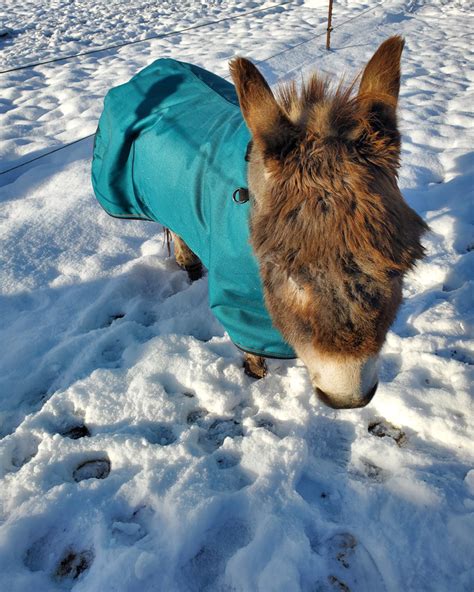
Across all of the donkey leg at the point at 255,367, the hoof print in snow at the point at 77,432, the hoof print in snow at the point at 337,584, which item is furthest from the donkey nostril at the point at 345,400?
the hoof print in snow at the point at 77,432

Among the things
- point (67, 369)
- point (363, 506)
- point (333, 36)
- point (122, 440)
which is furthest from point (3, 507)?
point (333, 36)

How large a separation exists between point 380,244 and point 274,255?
36 centimetres

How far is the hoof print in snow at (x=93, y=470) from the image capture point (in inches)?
78.9

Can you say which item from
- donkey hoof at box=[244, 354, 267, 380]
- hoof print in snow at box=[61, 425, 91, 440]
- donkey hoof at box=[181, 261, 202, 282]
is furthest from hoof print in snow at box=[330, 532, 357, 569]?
donkey hoof at box=[181, 261, 202, 282]

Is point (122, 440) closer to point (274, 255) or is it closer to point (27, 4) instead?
point (274, 255)

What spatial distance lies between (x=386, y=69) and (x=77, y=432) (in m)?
2.27

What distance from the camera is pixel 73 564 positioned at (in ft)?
5.45

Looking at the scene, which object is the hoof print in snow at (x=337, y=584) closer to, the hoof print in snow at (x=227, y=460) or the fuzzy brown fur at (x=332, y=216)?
the hoof print in snow at (x=227, y=460)

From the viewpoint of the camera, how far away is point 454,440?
205cm

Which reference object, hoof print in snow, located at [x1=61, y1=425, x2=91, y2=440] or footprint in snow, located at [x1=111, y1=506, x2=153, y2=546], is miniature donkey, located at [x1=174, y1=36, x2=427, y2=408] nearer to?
footprint in snow, located at [x1=111, y1=506, x2=153, y2=546]

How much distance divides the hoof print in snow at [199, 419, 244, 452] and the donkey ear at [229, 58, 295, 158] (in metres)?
1.45

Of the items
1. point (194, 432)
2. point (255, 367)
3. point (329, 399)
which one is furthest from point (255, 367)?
point (329, 399)

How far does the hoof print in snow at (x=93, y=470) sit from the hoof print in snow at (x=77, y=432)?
0.18 m

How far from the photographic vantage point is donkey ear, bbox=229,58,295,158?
147cm
